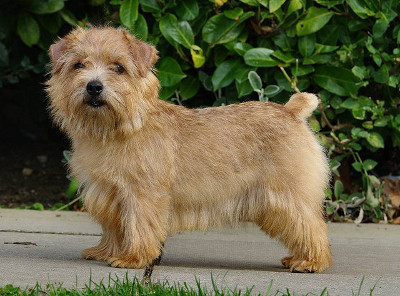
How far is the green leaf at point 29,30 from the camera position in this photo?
637 cm

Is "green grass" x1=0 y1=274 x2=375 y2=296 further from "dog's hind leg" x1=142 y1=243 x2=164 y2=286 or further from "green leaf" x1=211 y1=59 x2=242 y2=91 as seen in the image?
"green leaf" x1=211 y1=59 x2=242 y2=91

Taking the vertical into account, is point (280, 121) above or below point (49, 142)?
above

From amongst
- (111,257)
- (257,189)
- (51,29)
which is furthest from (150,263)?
(51,29)

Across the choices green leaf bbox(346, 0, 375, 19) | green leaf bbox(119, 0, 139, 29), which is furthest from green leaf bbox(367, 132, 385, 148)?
green leaf bbox(119, 0, 139, 29)

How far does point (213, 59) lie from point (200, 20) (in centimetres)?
36

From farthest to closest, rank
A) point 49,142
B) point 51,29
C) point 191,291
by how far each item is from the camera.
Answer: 1. point 49,142
2. point 51,29
3. point 191,291

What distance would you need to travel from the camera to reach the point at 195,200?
14.1 feet

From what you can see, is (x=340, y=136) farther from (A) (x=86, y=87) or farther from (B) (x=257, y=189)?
(A) (x=86, y=87)

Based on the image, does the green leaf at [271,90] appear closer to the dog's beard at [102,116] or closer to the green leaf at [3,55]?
the dog's beard at [102,116]

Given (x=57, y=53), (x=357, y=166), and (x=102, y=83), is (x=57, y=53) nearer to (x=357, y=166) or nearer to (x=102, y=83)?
(x=102, y=83)

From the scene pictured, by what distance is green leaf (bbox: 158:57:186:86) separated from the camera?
5.71 meters

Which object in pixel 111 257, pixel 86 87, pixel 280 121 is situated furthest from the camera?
pixel 280 121

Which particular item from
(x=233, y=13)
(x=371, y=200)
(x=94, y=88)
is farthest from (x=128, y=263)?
(x=371, y=200)

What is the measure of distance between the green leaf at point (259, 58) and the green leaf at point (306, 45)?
22 centimetres
